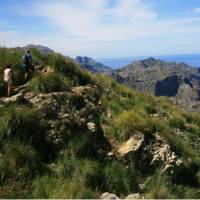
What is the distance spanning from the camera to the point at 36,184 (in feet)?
31.9

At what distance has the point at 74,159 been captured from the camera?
10977 millimetres

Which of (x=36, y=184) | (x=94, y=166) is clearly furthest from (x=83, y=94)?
(x=36, y=184)

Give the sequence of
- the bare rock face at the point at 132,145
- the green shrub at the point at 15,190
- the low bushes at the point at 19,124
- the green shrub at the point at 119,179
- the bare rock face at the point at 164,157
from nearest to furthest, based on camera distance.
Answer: the green shrub at the point at 15,190
the green shrub at the point at 119,179
the low bushes at the point at 19,124
the bare rock face at the point at 164,157
the bare rock face at the point at 132,145

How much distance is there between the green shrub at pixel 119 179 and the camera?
10.5m

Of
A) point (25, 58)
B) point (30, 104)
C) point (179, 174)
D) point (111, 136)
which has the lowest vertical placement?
point (179, 174)

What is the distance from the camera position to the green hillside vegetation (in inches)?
388

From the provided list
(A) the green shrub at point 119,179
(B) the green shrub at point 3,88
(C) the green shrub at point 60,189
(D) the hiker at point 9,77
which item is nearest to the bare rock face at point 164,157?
(A) the green shrub at point 119,179

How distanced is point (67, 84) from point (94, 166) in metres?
4.79

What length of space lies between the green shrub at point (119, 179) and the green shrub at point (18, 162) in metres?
1.77

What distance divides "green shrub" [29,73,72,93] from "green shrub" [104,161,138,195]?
4.12 meters

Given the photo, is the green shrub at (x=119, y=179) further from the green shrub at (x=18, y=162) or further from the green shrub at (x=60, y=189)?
the green shrub at (x=18, y=162)

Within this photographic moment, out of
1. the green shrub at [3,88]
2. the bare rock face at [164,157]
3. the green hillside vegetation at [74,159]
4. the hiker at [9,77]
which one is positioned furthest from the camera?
the green shrub at [3,88]

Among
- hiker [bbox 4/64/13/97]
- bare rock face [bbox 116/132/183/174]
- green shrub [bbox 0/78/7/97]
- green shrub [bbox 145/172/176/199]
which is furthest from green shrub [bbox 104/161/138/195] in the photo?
green shrub [bbox 0/78/7/97]

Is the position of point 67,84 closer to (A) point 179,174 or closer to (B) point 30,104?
(B) point 30,104
